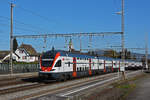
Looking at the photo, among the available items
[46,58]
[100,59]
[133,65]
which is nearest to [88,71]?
[100,59]

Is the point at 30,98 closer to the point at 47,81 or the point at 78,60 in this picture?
the point at 47,81

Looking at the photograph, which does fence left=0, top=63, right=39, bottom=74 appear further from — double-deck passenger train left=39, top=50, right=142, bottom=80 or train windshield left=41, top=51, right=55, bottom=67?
train windshield left=41, top=51, right=55, bottom=67

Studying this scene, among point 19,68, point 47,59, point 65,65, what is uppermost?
point 47,59

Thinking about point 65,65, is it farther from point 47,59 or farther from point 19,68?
point 19,68

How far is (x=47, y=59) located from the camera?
2353cm

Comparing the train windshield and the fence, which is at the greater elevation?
the train windshield

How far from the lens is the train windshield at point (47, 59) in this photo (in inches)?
915

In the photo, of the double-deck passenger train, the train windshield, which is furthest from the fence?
the train windshield

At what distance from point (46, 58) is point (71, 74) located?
418 centimetres

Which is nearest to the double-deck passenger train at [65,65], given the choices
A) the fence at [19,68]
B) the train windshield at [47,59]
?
the train windshield at [47,59]

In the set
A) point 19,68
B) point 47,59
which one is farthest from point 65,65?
point 19,68

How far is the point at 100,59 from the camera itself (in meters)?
37.6

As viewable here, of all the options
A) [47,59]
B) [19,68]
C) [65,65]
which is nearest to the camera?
[47,59]

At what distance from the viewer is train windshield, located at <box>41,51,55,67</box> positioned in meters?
23.2
